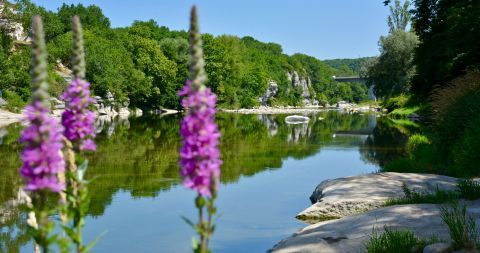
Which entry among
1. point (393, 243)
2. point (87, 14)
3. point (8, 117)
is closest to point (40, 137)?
A: point (393, 243)

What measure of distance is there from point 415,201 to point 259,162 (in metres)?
14.0

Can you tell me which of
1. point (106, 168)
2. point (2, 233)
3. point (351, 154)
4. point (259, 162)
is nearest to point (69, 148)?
point (2, 233)

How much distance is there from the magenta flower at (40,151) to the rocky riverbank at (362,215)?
5743mm

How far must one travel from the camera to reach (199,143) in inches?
134

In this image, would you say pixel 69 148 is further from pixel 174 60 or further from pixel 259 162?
pixel 174 60

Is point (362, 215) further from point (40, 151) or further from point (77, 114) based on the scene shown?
point (40, 151)

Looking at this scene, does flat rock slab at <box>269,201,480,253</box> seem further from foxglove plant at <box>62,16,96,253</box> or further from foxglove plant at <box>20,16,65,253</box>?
foxglove plant at <box>20,16,65,253</box>

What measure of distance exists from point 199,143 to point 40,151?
3.83 feet

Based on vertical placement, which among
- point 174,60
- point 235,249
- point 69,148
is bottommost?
point 235,249

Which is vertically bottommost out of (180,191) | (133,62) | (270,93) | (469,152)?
(180,191)

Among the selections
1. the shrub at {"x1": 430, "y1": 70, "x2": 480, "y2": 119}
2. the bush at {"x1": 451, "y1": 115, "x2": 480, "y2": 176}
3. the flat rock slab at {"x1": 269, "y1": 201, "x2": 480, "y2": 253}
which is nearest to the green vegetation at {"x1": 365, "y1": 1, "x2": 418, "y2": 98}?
the shrub at {"x1": 430, "y1": 70, "x2": 480, "y2": 119}

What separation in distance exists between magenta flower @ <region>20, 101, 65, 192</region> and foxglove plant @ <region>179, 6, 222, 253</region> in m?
0.96

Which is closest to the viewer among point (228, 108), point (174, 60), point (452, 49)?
point (452, 49)

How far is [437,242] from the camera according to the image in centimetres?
709
